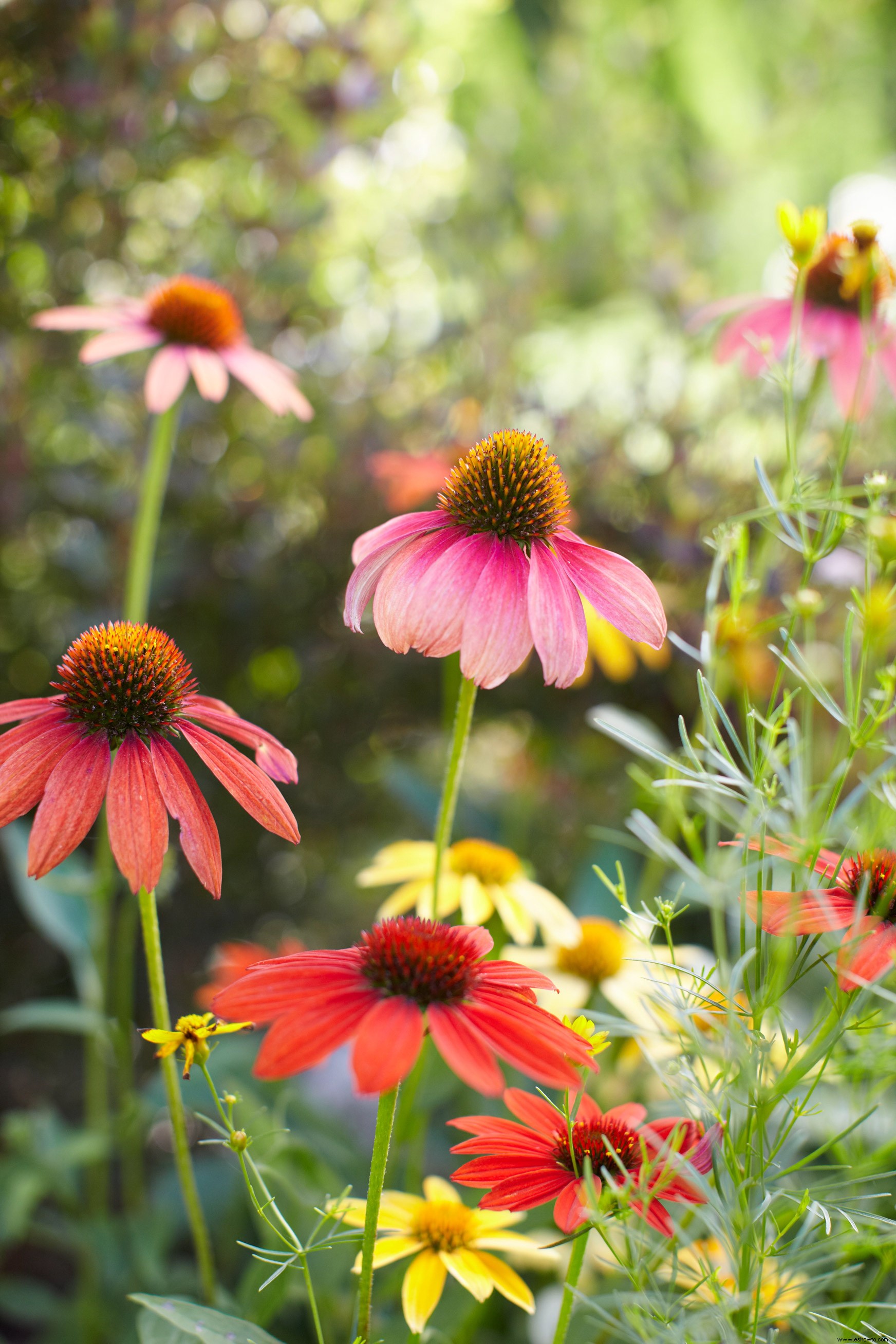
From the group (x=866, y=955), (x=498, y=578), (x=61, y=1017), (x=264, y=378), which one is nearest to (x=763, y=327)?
(x=264, y=378)

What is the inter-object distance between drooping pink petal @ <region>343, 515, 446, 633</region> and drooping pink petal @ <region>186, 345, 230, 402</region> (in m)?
0.28

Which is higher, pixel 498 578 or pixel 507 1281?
pixel 498 578

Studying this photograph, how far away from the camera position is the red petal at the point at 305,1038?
0.99 ft

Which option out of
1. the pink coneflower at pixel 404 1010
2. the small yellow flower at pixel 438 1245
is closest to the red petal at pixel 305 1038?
the pink coneflower at pixel 404 1010

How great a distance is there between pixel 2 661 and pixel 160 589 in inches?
10.3

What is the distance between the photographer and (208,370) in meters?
0.73

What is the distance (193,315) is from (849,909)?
67 cm

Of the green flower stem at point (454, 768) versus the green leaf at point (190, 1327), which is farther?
the green flower stem at point (454, 768)

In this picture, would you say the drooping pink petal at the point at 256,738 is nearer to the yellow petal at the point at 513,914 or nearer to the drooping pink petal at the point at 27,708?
the drooping pink petal at the point at 27,708

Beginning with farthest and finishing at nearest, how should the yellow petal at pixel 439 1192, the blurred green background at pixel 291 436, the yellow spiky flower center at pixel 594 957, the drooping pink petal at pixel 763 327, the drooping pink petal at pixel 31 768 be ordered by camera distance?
the blurred green background at pixel 291 436, the drooping pink petal at pixel 763 327, the yellow spiky flower center at pixel 594 957, the yellow petal at pixel 439 1192, the drooping pink petal at pixel 31 768

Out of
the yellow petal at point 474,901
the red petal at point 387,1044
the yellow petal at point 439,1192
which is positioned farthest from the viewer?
the yellow petal at point 474,901

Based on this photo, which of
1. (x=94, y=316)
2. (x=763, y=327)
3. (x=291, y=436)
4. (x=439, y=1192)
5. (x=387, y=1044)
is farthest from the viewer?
(x=291, y=436)

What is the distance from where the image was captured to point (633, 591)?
0.44 metres

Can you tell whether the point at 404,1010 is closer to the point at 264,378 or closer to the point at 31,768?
the point at 31,768
